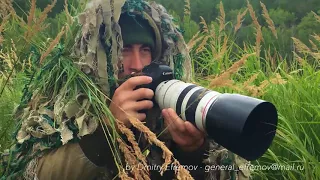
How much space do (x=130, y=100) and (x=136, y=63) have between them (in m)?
0.22

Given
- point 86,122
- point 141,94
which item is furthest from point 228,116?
point 86,122

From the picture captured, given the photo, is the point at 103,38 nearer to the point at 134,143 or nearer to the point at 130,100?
the point at 130,100

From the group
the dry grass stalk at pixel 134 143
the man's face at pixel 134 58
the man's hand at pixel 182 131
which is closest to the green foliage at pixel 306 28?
the man's face at pixel 134 58

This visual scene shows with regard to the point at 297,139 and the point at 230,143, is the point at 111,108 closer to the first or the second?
the point at 230,143

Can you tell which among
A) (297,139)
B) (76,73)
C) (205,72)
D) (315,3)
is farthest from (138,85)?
(315,3)

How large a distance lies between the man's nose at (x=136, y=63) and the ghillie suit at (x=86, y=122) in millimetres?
59

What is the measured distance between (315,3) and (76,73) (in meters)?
10.3

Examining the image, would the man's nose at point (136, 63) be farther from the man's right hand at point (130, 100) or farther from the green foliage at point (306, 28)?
the green foliage at point (306, 28)

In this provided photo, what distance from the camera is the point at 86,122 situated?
1.37 metres

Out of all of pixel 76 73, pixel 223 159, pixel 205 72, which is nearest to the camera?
pixel 76 73

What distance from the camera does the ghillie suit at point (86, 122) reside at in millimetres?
1349

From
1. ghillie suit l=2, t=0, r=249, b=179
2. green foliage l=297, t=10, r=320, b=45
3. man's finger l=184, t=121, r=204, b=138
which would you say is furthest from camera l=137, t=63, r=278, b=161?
green foliage l=297, t=10, r=320, b=45

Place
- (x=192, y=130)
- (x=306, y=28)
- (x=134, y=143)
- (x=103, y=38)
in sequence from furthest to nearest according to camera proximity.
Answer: (x=306, y=28), (x=103, y=38), (x=192, y=130), (x=134, y=143)

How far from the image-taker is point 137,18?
1.62m
